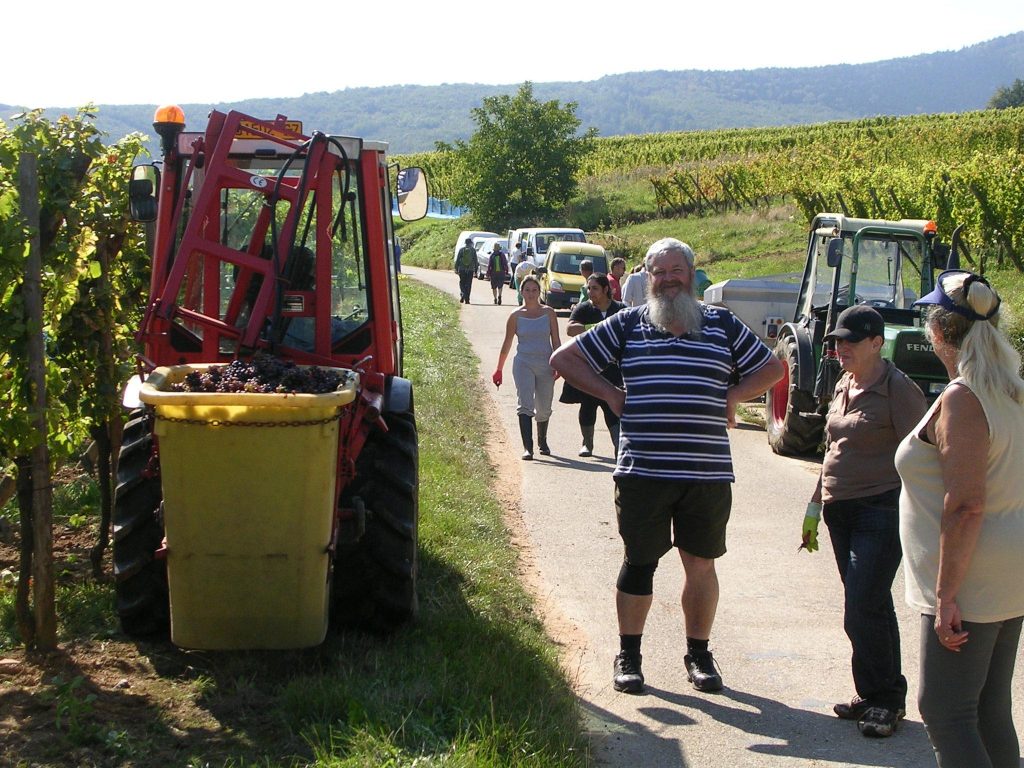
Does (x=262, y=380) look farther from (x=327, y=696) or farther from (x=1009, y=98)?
(x=1009, y=98)

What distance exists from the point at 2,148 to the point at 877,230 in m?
8.75

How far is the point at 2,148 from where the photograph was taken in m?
5.32

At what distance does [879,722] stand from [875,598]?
499 mm

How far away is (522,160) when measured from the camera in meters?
54.9

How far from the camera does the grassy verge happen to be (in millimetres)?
4449

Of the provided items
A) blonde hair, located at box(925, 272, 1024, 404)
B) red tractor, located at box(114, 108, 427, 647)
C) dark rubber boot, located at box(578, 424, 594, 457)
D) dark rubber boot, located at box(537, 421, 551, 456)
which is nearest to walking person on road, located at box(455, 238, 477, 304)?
dark rubber boot, located at box(537, 421, 551, 456)

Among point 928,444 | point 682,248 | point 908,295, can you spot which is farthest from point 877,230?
point 928,444

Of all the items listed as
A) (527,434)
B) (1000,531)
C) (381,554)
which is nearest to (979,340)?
(1000,531)

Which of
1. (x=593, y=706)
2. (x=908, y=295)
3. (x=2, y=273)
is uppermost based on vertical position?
(x=2, y=273)

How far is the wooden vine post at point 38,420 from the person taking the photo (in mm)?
5133

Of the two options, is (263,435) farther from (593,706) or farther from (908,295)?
(908,295)

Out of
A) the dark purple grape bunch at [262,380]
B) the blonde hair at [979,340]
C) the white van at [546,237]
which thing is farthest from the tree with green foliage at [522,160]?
the blonde hair at [979,340]

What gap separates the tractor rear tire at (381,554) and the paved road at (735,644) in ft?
3.04

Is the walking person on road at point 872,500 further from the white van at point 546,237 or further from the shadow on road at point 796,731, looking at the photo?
the white van at point 546,237
